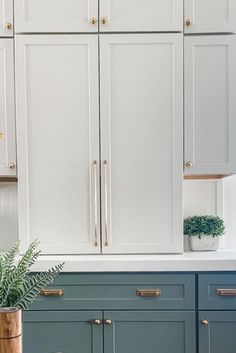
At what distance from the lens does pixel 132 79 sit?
2.23 meters

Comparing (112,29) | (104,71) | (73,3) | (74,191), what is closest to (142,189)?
(74,191)

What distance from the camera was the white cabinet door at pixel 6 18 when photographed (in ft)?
7.29

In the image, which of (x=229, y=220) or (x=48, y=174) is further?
(x=229, y=220)

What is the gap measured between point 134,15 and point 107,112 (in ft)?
1.87

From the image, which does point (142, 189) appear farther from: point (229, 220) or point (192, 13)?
point (192, 13)

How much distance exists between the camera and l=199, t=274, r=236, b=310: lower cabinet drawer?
2059 millimetres

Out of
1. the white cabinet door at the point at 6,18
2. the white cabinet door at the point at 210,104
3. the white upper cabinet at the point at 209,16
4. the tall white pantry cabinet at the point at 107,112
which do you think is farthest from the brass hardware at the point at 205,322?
the white cabinet door at the point at 6,18

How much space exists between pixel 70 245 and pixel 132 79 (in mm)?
1010

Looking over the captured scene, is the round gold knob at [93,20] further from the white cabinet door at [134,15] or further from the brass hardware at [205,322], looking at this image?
the brass hardware at [205,322]

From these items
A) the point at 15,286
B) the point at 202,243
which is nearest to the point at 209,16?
the point at 202,243

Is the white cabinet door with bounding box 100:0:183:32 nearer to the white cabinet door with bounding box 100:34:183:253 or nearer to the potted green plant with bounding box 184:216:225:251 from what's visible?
the white cabinet door with bounding box 100:34:183:253

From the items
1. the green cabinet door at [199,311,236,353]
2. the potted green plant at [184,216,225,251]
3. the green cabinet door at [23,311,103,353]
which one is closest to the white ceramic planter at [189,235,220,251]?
the potted green plant at [184,216,225,251]

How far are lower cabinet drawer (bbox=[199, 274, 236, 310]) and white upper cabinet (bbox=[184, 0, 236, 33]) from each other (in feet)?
4.54

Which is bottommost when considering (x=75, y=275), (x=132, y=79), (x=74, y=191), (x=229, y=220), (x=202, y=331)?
(x=202, y=331)
